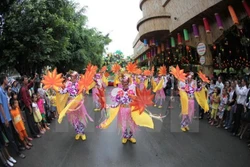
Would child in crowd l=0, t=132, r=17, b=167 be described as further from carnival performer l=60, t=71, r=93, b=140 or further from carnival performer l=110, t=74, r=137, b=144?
carnival performer l=110, t=74, r=137, b=144

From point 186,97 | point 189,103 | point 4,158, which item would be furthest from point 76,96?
point 189,103

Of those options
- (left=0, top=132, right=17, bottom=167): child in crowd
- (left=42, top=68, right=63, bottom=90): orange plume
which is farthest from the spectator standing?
(left=0, top=132, right=17, bottom=167): child in crowd

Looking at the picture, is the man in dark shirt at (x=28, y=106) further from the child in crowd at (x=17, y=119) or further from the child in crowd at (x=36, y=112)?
the child in crowd at (x=17, y=119)

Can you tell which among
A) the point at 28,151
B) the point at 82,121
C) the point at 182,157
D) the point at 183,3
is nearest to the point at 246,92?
the point at 182,157

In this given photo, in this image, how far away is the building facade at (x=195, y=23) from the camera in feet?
34.7

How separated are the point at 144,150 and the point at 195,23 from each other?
34.1 ft

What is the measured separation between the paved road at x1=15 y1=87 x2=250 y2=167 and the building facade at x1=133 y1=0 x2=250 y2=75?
18.7 feet

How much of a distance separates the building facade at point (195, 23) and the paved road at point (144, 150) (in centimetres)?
569

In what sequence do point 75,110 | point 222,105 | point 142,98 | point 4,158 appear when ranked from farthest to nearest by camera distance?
point 222,105, point 75,110, point 142,98, point 4,158

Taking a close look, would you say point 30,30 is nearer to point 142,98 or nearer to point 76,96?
point 76,96

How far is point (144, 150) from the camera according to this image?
5.53 meters

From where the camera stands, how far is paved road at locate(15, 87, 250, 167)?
4.82 m

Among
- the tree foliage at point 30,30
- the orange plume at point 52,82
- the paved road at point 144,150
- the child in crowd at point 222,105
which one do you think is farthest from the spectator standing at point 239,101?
the tree foliage at point 30,30

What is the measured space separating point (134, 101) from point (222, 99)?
404 cm
